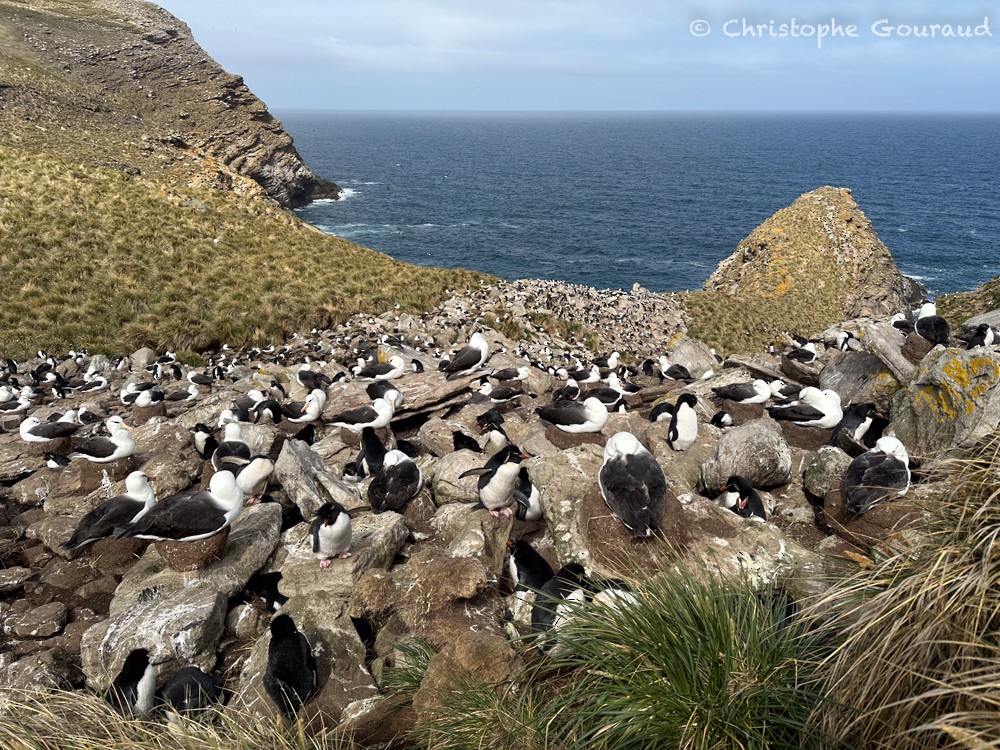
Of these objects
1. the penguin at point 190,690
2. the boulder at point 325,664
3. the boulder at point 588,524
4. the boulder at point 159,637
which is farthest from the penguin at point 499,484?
the penguin at point 190,690

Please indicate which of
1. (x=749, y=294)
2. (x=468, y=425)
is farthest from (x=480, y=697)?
(x=749, y=294)

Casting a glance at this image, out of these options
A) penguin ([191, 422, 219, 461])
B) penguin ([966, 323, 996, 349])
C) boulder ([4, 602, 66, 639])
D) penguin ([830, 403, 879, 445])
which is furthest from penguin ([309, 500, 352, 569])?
penguin ([966, 323, 996, 349])

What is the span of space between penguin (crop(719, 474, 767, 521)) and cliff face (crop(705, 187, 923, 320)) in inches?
1815

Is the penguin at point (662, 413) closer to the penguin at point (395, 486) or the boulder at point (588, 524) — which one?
the boulder at point (588, 524)

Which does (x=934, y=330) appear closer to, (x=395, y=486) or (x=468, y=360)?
(x=468, y=360)

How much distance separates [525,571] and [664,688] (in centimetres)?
400

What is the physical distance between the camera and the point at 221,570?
8445mm

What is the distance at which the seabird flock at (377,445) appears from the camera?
6594 millimetres

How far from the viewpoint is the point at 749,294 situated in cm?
5078

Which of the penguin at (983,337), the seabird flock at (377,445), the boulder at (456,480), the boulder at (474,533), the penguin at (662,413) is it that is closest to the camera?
the seabird flock at (377,445)

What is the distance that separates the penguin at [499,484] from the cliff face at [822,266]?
4756 cm

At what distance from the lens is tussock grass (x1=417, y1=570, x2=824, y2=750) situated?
3646 mm

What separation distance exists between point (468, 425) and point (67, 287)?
76.1 ft

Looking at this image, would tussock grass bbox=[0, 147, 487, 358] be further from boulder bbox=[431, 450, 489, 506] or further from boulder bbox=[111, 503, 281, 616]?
boulder bbox=[111, 503, 281, 616]
